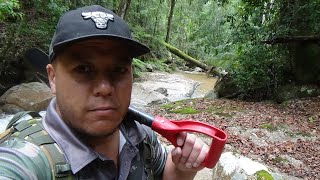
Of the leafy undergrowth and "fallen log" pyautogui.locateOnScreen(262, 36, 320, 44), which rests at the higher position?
"fallen log" pyautogui.locateOnScreen(262, 36, 320, 44)

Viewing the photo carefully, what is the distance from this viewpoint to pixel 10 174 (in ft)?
3.06

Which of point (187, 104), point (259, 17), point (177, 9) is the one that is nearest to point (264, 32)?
point (259, 17)

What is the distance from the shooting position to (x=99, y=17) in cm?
112

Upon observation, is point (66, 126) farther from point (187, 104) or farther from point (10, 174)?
point (187, 104)

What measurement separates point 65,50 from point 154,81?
14551 millimetres

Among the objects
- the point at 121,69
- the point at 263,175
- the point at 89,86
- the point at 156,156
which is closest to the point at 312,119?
the point at 263,175

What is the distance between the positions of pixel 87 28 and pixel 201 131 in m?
0.56

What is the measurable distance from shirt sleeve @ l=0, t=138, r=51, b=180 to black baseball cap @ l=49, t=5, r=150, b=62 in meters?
0.33

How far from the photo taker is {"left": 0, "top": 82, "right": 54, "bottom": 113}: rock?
8.30 m

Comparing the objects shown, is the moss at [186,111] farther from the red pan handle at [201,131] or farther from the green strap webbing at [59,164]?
the green strap webbing at [59,164]

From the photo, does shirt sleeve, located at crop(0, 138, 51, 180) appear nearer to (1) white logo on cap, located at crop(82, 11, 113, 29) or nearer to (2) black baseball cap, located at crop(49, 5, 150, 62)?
(2) black baseball cap, located at crop(49, 5, 150, 62)

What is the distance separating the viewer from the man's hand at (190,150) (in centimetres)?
127

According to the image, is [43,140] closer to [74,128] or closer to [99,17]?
[74,128]

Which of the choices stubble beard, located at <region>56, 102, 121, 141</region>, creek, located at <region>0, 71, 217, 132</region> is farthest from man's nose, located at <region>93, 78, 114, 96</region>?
creek, located at <region>0, 71, 217, 132</region>
